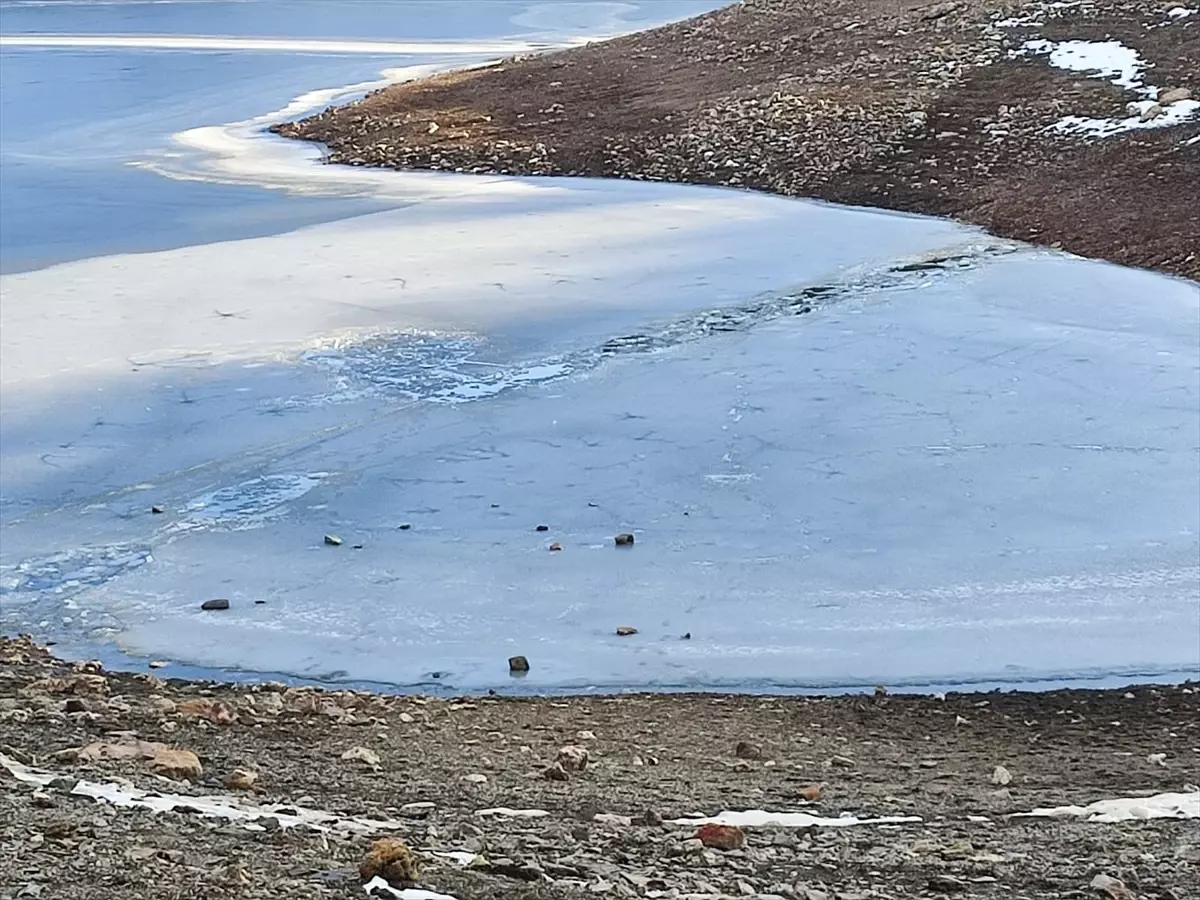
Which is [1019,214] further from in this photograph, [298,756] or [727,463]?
[298,756]

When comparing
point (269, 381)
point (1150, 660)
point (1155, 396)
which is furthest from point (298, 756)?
point (1155, 396)

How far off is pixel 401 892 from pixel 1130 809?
2.38m

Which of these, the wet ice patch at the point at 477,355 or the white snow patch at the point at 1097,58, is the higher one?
the white snow patch at the point at 1097,58

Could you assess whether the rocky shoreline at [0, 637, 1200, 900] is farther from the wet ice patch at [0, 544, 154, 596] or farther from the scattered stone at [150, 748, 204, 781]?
the wet ice patch at [0, 544, 154, 596]

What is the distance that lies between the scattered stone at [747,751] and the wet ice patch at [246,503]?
11.1 ft

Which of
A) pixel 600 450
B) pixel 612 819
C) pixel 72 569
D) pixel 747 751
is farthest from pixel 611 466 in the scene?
pixel 612 819

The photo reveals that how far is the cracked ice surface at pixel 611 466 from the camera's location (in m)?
7.09

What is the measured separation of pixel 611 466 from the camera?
9055 millimetres

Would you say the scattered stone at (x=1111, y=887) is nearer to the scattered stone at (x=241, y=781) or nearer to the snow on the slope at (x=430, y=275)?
the scattered stone at (x=241, y=781)

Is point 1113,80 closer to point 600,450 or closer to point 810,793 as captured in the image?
point 600,450

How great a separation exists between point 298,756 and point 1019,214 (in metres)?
12.5

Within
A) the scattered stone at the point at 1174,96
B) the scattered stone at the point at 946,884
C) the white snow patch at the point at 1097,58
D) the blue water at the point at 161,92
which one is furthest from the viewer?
the white snow patch at the point at 1097,58

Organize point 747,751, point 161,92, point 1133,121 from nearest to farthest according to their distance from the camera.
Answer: point 747,751, point 1133,121, point 161,92

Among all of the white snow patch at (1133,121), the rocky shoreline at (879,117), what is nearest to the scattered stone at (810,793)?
the rocky shoreline at (879,117)
